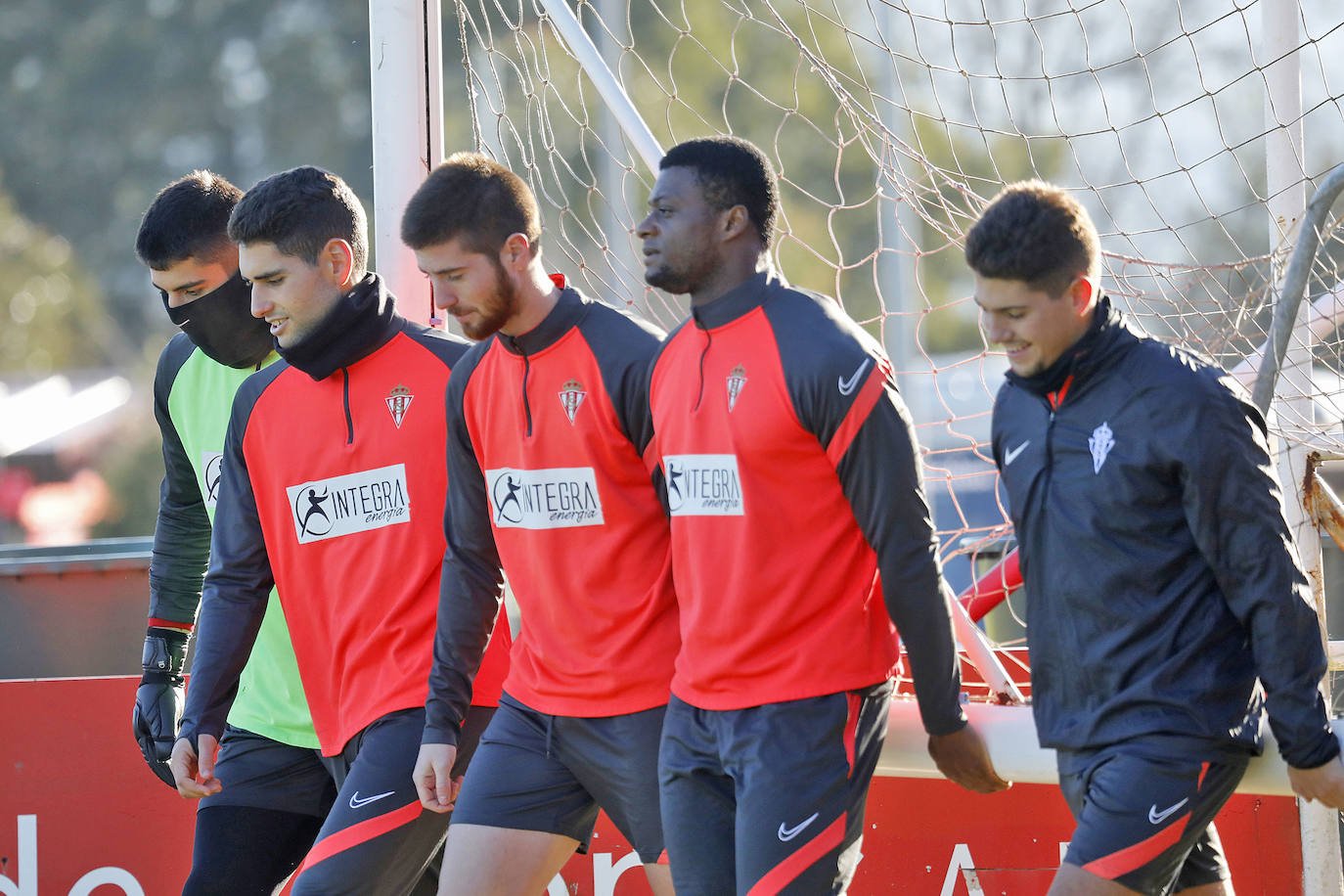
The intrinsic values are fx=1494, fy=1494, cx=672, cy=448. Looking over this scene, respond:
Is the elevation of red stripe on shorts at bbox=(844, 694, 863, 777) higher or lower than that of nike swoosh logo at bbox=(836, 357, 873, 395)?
lower

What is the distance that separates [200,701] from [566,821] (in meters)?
0.99

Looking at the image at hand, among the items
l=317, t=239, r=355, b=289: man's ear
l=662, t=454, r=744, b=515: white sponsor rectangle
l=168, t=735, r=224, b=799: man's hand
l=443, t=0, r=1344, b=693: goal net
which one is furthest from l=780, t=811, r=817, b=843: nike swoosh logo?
l=443, t=0, r=1344, b=693: goal net

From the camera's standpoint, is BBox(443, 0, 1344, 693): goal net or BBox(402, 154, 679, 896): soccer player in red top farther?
BBox(443, 0, 1344, 693): goal net

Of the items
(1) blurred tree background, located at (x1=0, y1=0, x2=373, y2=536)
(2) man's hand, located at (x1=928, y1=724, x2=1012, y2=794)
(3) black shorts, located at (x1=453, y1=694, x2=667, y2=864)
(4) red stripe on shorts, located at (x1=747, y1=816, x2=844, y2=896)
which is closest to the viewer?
(4) red stripe on shorts, located at (x1=747, y1=816, x2=844, y2=896)

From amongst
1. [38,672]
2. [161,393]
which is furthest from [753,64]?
[161,393]

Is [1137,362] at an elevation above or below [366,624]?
above

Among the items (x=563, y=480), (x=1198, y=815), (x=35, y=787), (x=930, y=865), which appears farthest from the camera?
(x=35, y=787)

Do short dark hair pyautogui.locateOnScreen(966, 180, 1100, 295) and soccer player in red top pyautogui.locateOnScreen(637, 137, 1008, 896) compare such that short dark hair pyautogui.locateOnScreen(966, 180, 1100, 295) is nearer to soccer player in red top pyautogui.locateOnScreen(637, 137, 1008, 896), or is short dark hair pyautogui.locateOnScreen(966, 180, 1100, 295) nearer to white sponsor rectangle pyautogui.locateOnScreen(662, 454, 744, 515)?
soccer player in red top pyautogui.locateOnScreen(637, 137, 1008, 896)

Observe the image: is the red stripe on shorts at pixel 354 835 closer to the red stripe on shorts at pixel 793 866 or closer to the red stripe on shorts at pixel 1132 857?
the red stripe on shorts at pixel 793 866

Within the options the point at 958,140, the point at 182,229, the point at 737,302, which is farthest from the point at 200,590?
the point at 958,140

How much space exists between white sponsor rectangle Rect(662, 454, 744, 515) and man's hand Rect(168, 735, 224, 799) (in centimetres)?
138

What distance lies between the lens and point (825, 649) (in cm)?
287

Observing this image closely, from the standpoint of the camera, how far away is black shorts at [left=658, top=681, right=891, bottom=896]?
2783mm

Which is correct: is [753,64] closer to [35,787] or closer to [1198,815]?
[35,787]
